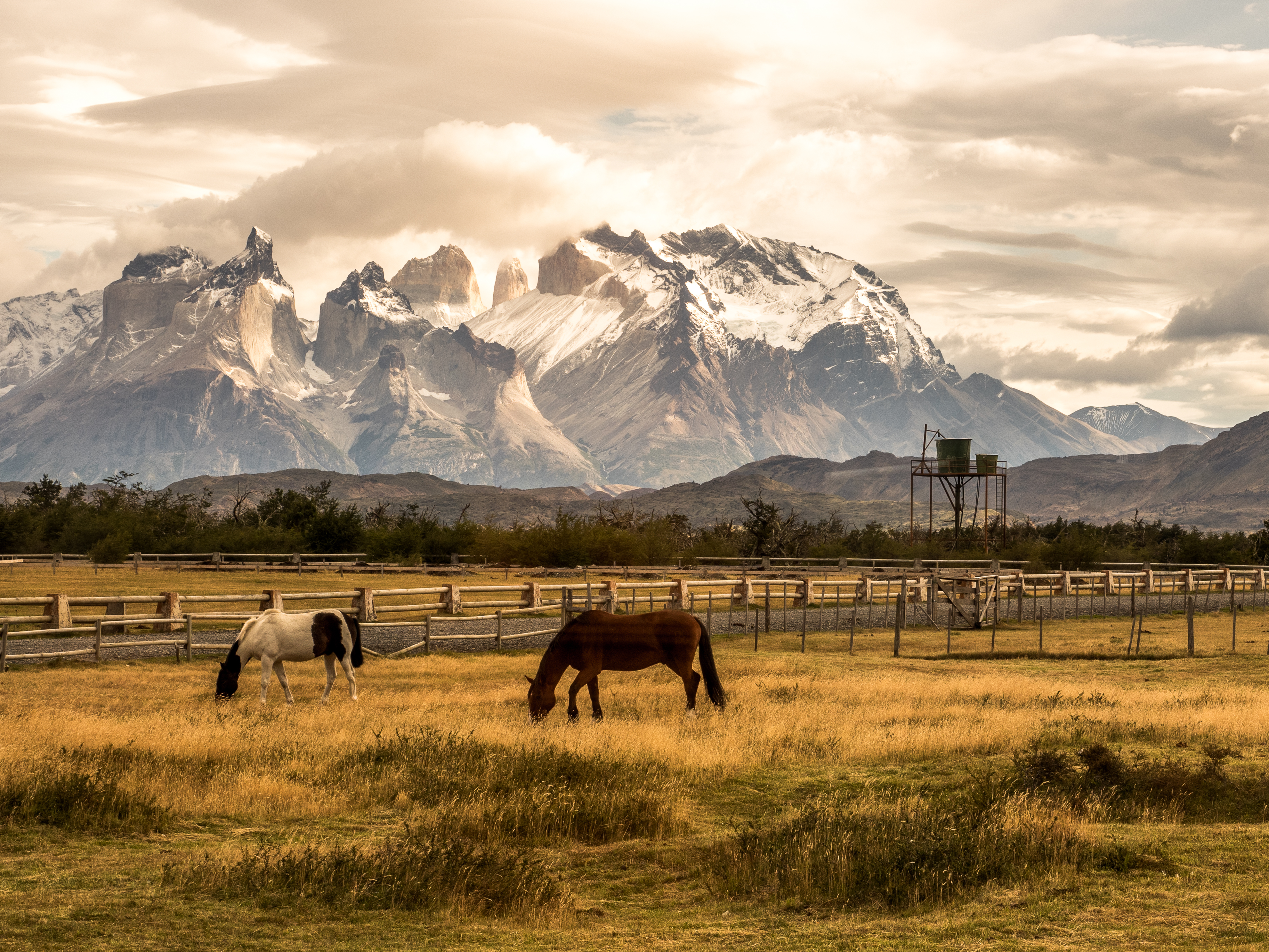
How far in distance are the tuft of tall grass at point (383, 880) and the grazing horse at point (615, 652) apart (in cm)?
721

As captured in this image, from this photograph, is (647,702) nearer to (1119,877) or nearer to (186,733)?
(186,733)

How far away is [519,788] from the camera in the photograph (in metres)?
13.1

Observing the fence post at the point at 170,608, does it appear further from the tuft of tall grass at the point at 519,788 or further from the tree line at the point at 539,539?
the tree line at the point at 539,539

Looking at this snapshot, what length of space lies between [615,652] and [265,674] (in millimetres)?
6321

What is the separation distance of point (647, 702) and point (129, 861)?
35.7 feet

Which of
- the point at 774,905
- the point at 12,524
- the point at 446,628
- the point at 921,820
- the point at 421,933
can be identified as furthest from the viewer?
the point at 12,524

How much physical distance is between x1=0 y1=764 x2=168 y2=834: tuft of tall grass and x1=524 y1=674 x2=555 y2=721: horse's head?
250 inches

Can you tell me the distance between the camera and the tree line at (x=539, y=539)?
79.6 m

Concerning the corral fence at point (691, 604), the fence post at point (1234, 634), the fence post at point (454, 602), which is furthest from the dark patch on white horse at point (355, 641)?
the fence post at point (1234, 634)

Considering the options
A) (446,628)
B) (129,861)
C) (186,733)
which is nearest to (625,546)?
(446,628)

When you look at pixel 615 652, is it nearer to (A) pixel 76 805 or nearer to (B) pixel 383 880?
(A) pixel 76 805

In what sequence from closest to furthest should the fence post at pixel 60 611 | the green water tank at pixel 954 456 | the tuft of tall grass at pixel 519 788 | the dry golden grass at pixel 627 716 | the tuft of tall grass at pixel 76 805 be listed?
the tuft of tall grass at pixel 76 805
the tuft of tall grass at pixel 519 788
the dry golden grass at pixel 627 716
the fence post at pixel 60 611
the green water tank at pixel 954 456

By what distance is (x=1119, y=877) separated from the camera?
10.1 meters

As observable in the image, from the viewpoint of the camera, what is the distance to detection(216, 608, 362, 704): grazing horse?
66.5ft
